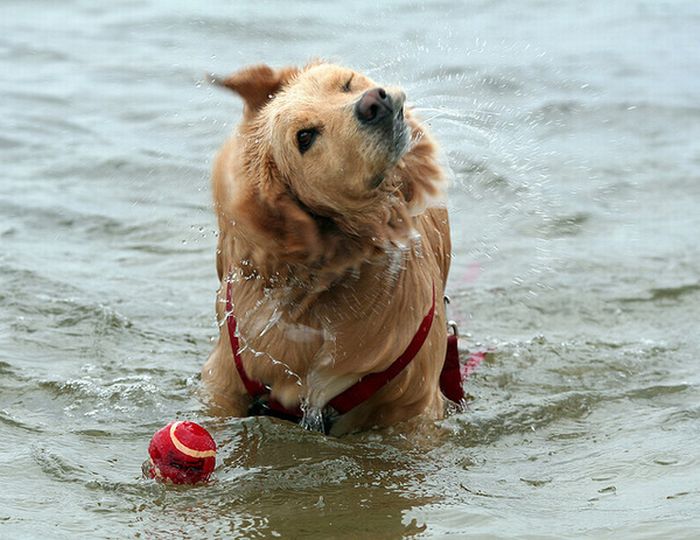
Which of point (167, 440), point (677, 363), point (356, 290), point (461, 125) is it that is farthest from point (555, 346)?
point (167, 440)

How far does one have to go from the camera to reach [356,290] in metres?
4.60

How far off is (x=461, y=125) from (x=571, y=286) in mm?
2832

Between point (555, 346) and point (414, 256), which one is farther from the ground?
point (414, 256)

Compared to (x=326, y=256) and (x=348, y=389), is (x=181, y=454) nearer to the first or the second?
(x=348, y=389)

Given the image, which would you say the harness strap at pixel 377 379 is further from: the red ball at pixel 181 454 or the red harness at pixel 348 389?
the red ball at pixel 181 454

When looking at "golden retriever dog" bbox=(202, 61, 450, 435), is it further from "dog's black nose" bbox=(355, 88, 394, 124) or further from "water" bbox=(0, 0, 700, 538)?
"water" bbox=(0, 0, 700, 538)

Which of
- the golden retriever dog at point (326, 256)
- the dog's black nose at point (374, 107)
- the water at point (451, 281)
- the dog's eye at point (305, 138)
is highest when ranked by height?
the dog's black nose at point (374, 107)

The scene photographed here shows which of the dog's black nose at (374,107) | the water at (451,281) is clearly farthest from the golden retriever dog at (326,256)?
the water at (451,281)

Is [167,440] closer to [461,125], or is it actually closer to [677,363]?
[461,125]

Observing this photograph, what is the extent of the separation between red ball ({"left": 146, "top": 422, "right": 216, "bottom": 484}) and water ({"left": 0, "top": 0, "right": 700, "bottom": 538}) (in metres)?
0.09

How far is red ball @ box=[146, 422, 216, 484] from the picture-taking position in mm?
4371

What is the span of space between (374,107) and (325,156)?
0.25m

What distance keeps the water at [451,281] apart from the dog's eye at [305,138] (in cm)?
80

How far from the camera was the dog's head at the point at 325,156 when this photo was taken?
4.01 metres
